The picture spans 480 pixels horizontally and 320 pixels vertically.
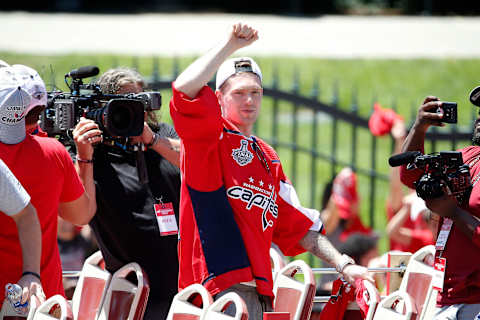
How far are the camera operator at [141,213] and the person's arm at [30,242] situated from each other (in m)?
0.74

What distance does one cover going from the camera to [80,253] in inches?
281

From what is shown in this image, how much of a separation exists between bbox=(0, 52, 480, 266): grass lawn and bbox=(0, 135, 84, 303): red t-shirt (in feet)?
25.9

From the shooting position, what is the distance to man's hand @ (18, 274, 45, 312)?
3.42 meters

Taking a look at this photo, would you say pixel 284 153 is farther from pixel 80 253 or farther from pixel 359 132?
pixel 80 253

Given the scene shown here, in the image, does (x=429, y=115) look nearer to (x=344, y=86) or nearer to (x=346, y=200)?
(x=346, y=200)

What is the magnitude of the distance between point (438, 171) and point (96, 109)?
159cm

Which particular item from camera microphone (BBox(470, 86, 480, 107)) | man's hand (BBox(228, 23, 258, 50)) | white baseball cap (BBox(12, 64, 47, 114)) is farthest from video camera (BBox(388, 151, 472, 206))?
white baseball cap (BBox(12, 64, 47, 114))

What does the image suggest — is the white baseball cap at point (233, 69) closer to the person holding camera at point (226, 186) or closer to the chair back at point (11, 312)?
the person holding camera at point (226, 186)

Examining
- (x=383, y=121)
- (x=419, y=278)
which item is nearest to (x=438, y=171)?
(x=419, y=278)

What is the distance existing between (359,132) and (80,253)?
7.26m

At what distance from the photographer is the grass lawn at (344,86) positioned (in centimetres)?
1244

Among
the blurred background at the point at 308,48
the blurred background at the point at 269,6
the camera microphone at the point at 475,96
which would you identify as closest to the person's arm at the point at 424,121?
the camera microphone at the point at 475,96

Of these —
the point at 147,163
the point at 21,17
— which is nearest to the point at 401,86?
the point at 21,17

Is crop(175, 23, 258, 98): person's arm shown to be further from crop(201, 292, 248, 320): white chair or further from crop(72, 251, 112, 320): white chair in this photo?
crop(72, 251, 112, 320): white chair
